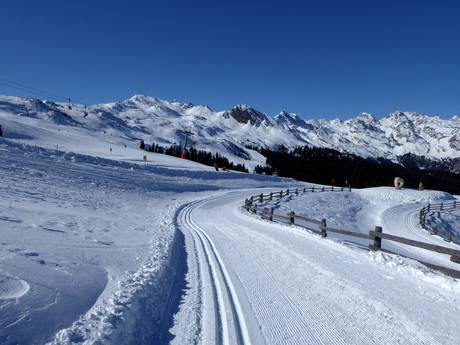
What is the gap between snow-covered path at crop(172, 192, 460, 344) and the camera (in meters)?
5.58

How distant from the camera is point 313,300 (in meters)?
7.16

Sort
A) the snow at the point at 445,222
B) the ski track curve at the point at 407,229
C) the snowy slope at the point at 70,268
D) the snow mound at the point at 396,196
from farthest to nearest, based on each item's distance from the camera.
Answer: the snow mound at the point at 396,196 < the snow at the point at 445,222 < the ski track curve at the point at 407,229 < the snowy slope at the point at 70,268

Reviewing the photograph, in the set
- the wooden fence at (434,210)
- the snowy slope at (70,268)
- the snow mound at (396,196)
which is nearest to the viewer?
the snowy slope at (70,268)

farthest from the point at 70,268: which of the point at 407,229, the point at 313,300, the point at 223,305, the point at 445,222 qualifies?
the point at 445,222

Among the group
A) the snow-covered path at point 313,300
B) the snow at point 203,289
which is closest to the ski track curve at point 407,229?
the snow at point 203,289

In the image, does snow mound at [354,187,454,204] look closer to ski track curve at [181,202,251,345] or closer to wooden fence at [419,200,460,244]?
wooden fence at [419,200,460,244]

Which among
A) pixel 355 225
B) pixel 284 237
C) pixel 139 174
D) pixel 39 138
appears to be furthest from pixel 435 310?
pixel 39 138

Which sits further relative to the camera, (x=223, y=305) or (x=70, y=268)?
(x=70, y=268)

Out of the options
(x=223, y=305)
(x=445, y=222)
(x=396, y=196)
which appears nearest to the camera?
(x=223, y=305)

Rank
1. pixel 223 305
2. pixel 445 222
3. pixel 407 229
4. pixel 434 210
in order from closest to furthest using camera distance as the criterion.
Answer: pixel 223 305, pixel 407 229, pixel 445 222, pixel 434 210

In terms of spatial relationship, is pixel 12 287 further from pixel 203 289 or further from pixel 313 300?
pixel 313 300

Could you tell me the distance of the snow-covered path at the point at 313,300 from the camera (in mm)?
5578

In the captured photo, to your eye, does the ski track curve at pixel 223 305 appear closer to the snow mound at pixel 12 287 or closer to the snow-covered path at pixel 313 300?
the snow-covered path at pixel 313 300

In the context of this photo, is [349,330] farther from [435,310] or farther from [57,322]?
[57,322]
